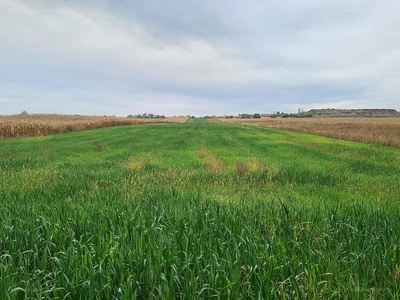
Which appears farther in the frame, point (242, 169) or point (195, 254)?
Answer: point (242, 169)

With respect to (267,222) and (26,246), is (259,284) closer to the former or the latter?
(267,222)

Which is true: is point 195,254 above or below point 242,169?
above

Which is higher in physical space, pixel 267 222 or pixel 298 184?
pixel 267 222

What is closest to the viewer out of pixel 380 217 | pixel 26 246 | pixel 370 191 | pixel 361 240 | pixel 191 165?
pixel 26 246

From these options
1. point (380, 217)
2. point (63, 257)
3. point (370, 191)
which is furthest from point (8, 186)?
point (370, 191)

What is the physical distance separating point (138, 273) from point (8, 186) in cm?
735

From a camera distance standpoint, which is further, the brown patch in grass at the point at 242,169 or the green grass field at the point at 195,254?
the brown patch in grass at the point at 242,169

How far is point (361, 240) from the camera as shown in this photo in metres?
4.00

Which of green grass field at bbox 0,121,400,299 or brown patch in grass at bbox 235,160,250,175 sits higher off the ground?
green grass field at bbox 0,121,400,299

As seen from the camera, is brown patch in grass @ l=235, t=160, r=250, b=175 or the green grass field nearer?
the green grass field

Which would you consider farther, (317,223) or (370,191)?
(370,191)

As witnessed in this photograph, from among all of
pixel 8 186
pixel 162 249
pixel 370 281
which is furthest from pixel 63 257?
pixel 8 186

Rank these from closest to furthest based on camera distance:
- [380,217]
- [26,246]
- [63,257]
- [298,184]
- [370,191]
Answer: [63,257] < [26,246] < [380,217] < [370,191] < [298,184]

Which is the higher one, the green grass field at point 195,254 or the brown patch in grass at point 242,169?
the green grass field at point 195,254
